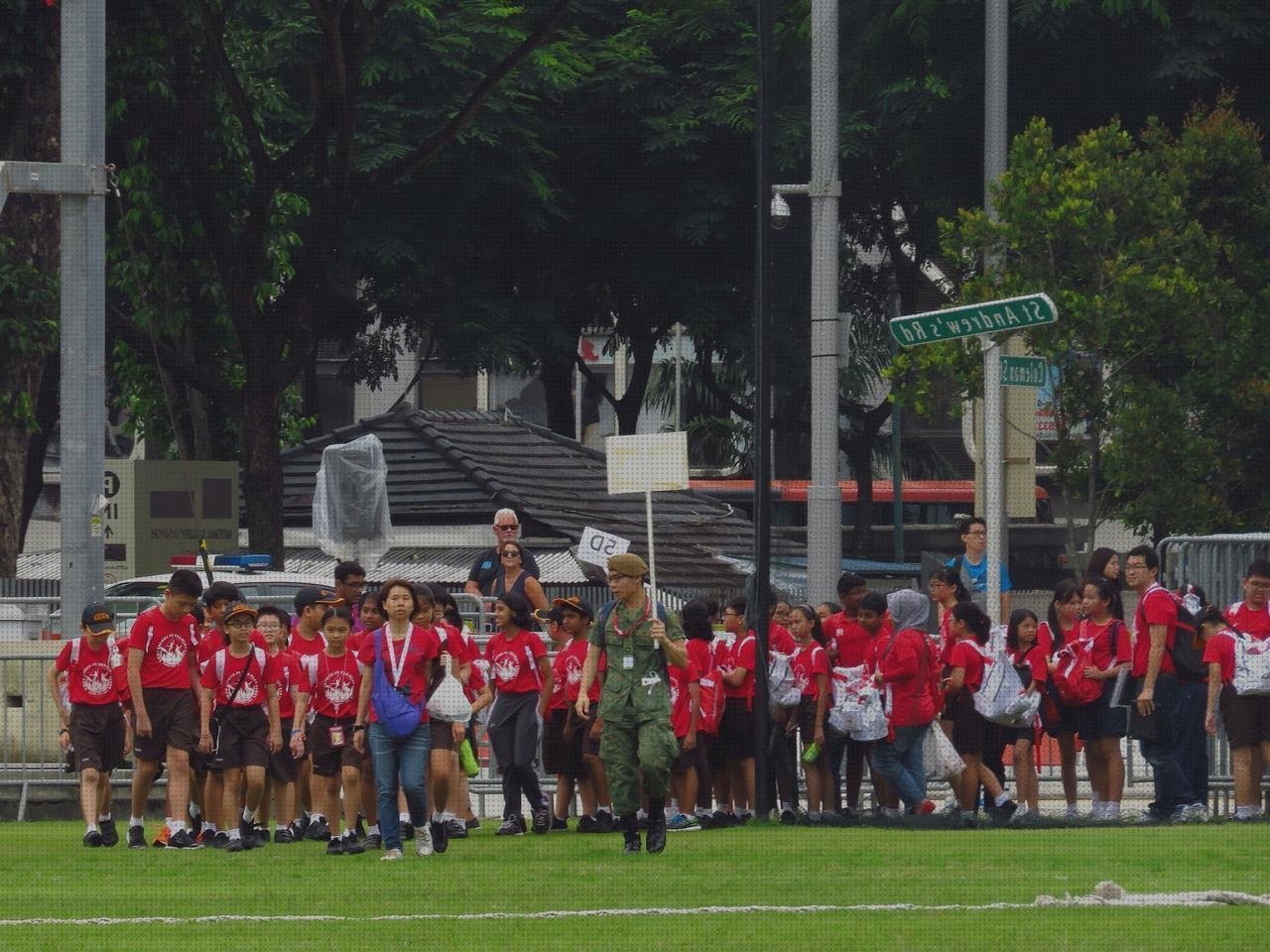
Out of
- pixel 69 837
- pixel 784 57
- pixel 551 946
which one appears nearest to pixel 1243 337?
pixel 784 57

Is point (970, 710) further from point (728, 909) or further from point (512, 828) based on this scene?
point (728, 909)

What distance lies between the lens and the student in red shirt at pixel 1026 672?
1548 centimetres

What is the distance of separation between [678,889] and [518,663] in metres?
4.40

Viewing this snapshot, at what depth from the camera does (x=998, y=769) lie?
52.4 ft

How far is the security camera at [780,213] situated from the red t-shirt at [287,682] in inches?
203

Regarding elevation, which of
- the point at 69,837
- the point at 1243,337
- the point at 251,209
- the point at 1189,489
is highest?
the point at 251,209

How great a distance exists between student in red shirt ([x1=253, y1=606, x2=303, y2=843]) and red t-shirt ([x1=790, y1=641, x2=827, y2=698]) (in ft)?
10.6

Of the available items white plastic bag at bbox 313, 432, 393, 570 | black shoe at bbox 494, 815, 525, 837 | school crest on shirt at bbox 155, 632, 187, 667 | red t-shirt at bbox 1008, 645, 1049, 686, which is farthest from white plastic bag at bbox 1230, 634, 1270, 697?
white plastic bag at bbox 313, 432, 393, 570

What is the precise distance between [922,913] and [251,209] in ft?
54.5

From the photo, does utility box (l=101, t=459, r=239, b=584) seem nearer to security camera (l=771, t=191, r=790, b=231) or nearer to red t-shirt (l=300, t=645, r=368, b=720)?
security camera (l=771, t=191, r=790, b=231)

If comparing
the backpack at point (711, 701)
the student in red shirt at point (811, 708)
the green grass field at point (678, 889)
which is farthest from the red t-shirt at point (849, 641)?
the green grass field at point (678, 889)

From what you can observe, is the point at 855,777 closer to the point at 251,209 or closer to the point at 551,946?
the point at 551,946

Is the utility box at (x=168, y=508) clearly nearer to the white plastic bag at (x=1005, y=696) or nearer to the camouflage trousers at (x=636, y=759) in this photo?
→ the white plastic bag at (x=1005, y=696)

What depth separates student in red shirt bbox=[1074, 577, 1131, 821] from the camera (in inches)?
604
